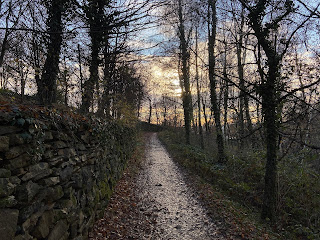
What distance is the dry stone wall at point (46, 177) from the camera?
A: 2.20 m

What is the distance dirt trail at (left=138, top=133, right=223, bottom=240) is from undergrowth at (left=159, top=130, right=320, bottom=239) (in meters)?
0.87

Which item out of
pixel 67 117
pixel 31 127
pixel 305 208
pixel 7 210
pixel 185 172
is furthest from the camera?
pixel 185 172

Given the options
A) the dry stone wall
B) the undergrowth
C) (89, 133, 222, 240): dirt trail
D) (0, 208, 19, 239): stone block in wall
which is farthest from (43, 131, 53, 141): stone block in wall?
the undergrowth

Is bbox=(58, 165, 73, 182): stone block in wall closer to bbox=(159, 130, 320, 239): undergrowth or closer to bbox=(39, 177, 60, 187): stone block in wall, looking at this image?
bbox=(39, 177, 60, 187): stone block in wall

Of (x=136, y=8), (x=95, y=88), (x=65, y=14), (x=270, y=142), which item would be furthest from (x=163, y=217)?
(x=65, y=14)

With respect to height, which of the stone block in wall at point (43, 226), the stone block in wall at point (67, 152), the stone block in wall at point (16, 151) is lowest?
the stone block in wall at point (43, 226)

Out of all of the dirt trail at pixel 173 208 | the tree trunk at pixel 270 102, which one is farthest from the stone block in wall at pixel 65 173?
the tree trunk at pixel 270 102

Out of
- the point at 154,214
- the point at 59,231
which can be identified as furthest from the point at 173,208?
the point at 59,231

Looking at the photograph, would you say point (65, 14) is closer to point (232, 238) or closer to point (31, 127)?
point (31, 127)

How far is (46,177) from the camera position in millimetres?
2850

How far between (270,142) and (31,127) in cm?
533

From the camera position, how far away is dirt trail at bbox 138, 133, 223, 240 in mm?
4699

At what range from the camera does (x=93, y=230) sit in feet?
14.2

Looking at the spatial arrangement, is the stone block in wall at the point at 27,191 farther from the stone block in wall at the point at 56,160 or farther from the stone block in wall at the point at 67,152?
the stone block in wall at the point at 67,152
